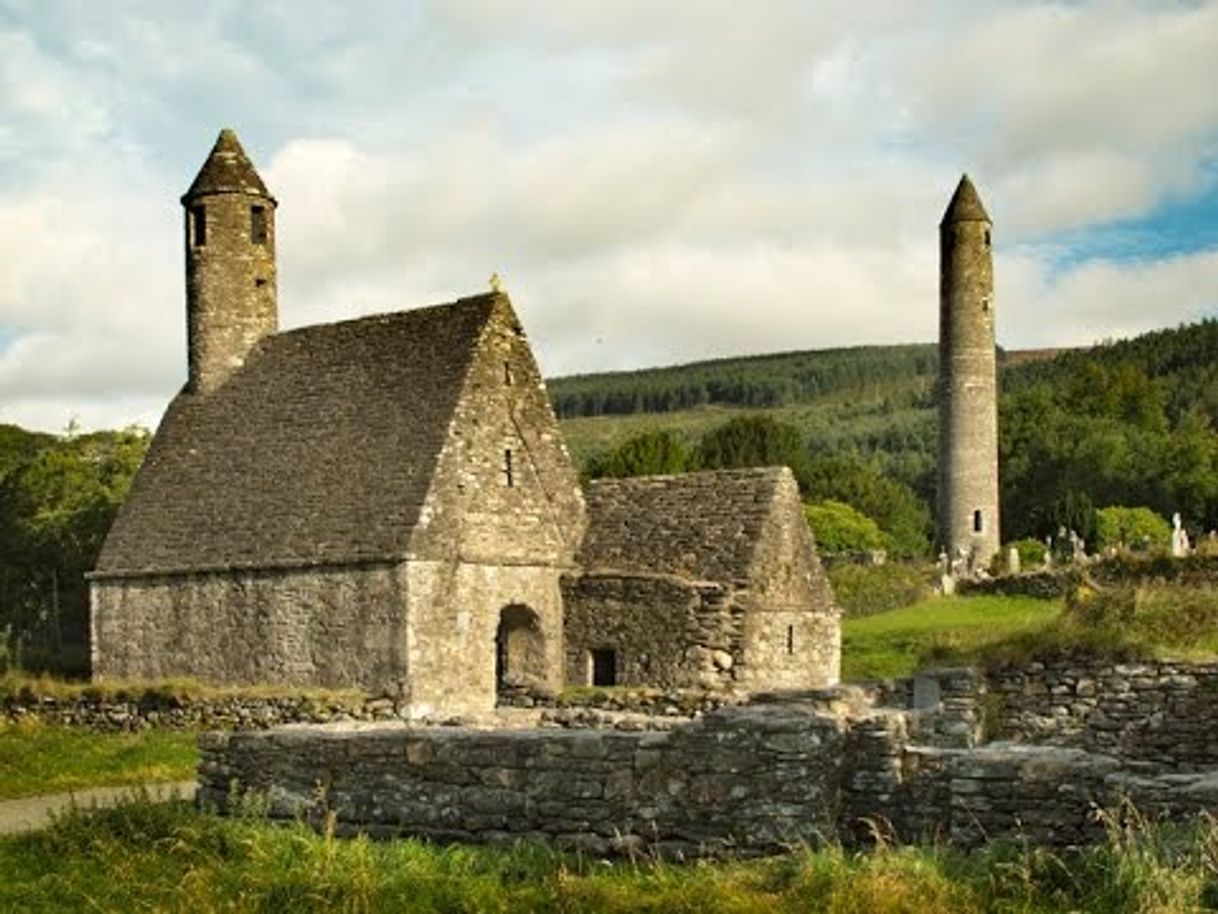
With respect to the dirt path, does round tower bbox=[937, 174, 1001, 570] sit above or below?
above

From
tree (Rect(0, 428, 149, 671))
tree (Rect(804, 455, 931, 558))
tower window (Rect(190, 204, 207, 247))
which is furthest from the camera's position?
tree (Rect(804, 455, 931, 558))

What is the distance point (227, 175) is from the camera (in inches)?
1353

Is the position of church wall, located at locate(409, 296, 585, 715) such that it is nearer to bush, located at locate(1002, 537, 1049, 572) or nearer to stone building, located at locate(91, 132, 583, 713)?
stone building, located at locate(91, 132, 583, 713)

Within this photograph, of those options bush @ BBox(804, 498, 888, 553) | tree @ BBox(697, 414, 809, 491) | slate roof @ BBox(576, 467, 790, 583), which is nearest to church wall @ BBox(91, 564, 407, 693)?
slate roof @ BBox(576, 467, 790, 583)

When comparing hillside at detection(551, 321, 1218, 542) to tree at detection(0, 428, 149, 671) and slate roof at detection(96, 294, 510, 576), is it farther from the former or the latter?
slate roof at detection(96, 294, 510, 576)

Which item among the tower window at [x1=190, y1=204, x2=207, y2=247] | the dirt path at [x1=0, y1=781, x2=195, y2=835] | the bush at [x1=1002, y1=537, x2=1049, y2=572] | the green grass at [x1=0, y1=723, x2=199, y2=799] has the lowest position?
the green grass at [x1=0, y1=723, x2=199, y2=799]

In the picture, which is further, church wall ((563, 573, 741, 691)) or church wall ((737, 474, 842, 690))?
church wall ((737, 474, 842, 690))

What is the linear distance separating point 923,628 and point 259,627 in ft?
53.4

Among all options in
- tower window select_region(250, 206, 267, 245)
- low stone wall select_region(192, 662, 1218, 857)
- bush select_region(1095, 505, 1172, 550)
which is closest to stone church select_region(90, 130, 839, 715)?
tower window select_region(250, 206, 267, 245)

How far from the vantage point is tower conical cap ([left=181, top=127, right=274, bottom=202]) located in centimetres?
3425

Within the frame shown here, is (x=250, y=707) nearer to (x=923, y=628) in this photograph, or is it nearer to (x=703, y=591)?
(x=703, y=591)

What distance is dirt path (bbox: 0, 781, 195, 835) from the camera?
A: 51.7ft

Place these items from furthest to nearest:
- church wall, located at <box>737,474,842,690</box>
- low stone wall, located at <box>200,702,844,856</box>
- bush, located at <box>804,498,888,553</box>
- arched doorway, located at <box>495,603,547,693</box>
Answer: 1. bush, located at <box>804,498,888,553</box>
2. arched doorway, located at <box>495,603,547,693</box>
3. church wall, located at <box>737,474,842,690</box>
4. low stone wall, located at <box>200,702,844,856</box>

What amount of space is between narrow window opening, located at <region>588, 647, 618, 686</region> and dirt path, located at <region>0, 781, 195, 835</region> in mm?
10512
